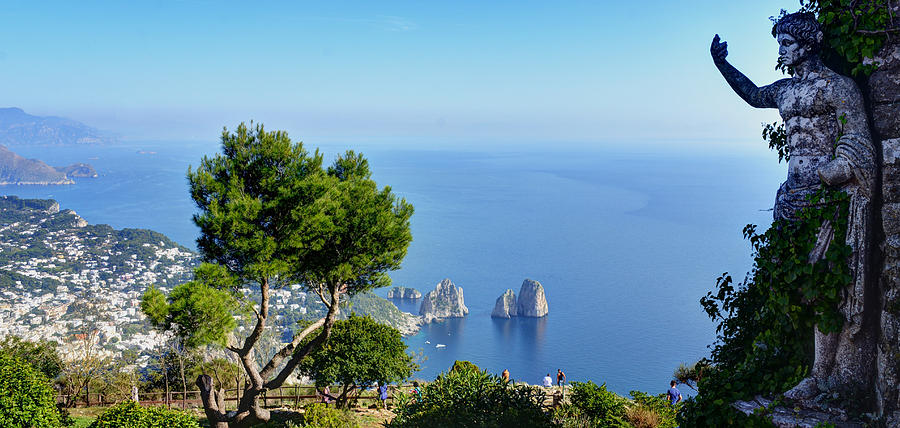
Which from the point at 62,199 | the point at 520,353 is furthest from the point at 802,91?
the point at 62,199

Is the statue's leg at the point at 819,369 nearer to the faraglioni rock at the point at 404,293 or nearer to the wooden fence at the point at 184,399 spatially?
the wooden fence at the point at 184,399

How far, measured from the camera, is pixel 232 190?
9.23 meters

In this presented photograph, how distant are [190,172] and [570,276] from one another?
86.9 m

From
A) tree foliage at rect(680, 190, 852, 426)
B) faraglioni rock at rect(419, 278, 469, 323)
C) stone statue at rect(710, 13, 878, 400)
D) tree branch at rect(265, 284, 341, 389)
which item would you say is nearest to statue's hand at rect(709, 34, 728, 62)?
stone statue at rect(710, 13, 878, 400)

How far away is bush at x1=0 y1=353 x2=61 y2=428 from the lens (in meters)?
7.32

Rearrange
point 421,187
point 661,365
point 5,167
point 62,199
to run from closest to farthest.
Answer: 1. point 661,365
2. point 62,199
3. point 421,187
4. point 5,167

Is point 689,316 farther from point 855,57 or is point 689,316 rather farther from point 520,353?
point 855,57

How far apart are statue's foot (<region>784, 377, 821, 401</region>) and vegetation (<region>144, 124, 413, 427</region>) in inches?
271

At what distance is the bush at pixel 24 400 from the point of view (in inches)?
288

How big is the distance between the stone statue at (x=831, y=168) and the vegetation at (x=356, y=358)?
849cm

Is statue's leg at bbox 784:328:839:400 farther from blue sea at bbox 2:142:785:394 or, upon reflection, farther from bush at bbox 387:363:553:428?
blue sea at bbox 2:142:785:394

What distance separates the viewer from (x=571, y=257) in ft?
332

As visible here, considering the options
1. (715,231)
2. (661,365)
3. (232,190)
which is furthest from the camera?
(715,231)

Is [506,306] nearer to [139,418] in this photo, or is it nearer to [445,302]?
[445,302]
